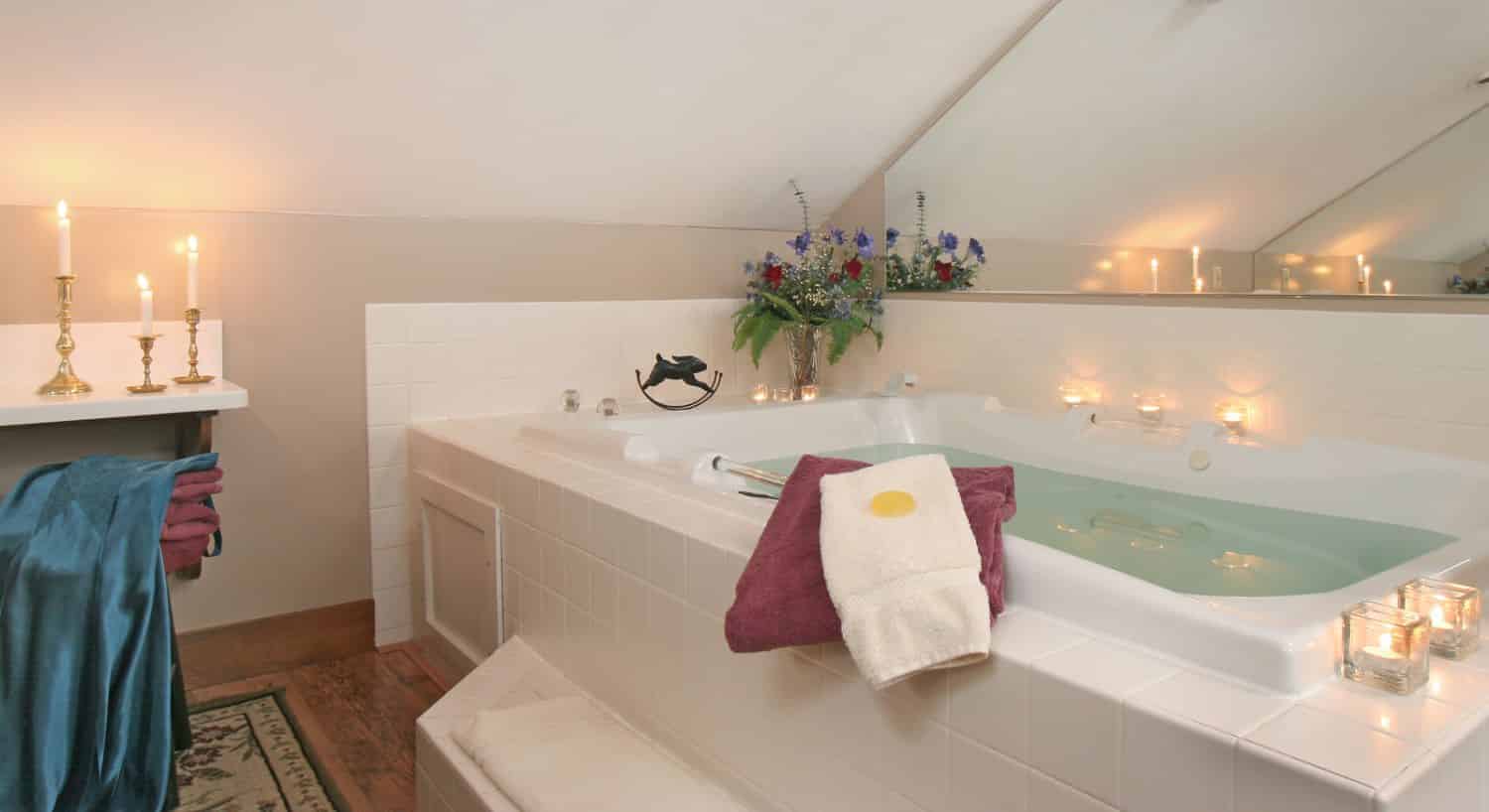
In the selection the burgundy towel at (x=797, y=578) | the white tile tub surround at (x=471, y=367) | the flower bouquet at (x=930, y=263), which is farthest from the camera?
the flower bouquet at (x=930, y=263)

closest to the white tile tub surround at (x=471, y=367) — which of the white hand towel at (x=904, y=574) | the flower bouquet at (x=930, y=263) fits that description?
the flower bouquet at (x=930, y=263)

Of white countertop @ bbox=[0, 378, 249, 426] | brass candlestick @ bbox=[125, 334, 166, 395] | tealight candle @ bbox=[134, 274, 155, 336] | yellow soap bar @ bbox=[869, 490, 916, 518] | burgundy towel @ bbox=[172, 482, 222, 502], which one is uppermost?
tealight candle @ bbox=[134, 274, 155, 336]

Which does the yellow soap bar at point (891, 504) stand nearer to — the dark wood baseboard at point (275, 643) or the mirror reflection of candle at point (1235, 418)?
the mirror reflection of candle at point (1235, 418)

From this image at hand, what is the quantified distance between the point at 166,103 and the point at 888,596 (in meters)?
2.00

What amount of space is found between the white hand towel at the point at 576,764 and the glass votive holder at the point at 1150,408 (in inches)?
62.9

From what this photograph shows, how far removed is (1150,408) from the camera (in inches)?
110

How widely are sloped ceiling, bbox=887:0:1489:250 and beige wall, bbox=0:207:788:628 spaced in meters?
1.50

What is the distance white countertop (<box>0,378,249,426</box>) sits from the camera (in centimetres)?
223

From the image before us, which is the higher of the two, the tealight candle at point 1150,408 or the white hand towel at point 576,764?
the tealight candle at point 1150,408

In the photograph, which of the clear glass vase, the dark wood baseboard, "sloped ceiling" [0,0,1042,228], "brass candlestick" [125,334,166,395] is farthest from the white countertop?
the clear glass vase

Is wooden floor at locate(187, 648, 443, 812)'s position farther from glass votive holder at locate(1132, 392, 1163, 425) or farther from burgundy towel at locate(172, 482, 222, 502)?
glass votive holder at locate(1132, 392, 1163, 425)

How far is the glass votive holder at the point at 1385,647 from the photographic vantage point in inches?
46.5

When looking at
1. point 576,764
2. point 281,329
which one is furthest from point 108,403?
point 576,764

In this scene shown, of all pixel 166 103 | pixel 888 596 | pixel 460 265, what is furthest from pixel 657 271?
pixel 888 596
